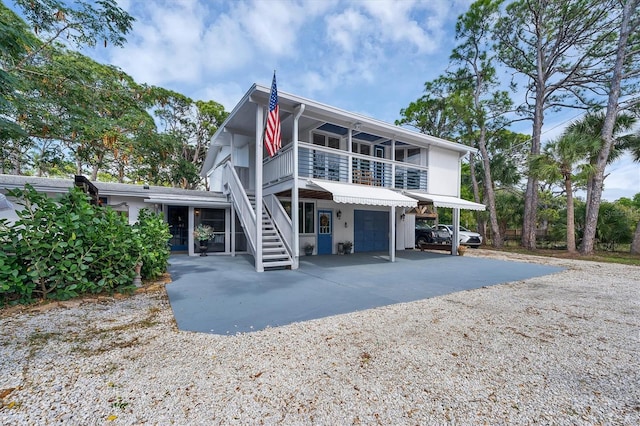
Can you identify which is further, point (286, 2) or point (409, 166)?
point (409, 166)

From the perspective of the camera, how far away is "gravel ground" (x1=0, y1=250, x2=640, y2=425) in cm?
240

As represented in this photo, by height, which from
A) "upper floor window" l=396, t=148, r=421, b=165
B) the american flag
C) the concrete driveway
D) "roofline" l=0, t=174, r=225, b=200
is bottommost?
the concrete driveway

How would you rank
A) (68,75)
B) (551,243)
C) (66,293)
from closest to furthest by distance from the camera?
(66,293) < (68,75) < (551,243)

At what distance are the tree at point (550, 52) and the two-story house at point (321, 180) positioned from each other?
26.2 feet

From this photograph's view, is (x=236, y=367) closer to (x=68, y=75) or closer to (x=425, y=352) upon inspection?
(x=425, y=352)

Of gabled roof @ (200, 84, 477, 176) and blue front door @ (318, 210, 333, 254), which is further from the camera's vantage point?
blue front door @ (318, 210, 333, 254)

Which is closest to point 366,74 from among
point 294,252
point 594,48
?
point 294,252

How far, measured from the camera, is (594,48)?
54.0ft

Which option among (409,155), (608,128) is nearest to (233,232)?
(409,155)

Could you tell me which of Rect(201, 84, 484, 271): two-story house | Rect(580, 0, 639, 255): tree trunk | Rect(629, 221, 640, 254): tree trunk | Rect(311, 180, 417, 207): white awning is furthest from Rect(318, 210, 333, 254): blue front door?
Rect(629, 221, 640, 254): tree trunk

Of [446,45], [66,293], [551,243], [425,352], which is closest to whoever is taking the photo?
[425,352]

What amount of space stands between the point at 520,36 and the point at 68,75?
2737 centimetres

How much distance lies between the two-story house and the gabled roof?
0.04 meters

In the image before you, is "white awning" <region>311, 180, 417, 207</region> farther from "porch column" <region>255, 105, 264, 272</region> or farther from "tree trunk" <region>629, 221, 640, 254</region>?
"tree trunk" <region>629, 221, 640, 254</region>
